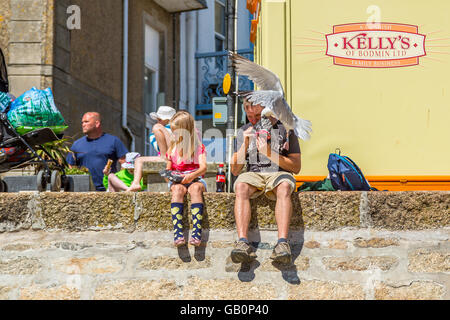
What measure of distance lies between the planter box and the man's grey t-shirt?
252 cm

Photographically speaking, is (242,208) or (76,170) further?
(76,170)

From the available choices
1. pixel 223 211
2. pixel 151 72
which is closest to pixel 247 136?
pixel 223 211

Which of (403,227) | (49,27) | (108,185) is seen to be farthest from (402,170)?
(49,27)

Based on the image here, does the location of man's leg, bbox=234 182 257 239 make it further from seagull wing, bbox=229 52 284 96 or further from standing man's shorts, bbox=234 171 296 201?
seagull wing, bbox=229 52 284 96

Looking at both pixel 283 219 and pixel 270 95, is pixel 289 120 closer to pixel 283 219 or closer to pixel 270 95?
pixel 270 95

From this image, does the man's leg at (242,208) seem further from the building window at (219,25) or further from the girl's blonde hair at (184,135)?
the building window at (219,25)

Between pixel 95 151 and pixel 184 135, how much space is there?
2.58 m

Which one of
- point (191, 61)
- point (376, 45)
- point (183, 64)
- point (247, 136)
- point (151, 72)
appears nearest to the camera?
point (247, 136)

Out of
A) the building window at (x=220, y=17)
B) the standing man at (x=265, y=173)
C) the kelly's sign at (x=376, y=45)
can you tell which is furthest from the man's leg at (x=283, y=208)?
the building window at (x=220, y=17)

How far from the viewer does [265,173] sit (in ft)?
14.5

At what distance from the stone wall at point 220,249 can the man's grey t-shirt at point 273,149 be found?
0.25m

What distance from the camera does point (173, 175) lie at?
450 cm

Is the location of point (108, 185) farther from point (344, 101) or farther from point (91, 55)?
point (91, 55)

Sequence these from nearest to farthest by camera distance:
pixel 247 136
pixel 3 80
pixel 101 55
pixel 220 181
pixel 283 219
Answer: pixel 283 219, pixel 247 136, pixel 3 80, pixel 220 181, pixel 101 55
